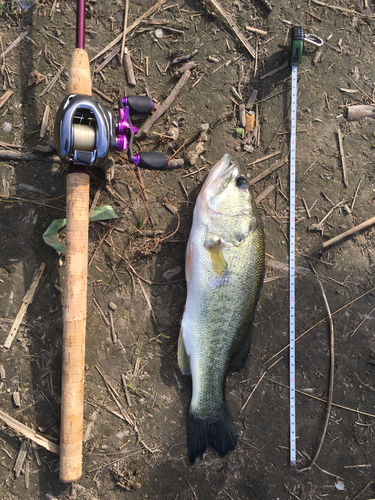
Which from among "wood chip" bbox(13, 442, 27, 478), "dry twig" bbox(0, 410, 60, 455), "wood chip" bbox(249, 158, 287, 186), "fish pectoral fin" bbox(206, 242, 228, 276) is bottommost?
"wood chip" bbox(13, 442, 27, 478)

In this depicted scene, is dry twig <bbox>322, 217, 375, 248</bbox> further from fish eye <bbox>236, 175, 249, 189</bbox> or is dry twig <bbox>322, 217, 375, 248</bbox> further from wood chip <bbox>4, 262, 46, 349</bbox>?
wood chip <bbox>4, 262, 46, 349</bbox>

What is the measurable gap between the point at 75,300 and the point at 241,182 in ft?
6.03

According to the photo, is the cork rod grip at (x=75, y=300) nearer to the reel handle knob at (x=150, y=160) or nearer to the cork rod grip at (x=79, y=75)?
the cork rod grip at (x=79, y=75)

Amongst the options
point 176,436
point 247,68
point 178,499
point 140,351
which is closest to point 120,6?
point 247,68

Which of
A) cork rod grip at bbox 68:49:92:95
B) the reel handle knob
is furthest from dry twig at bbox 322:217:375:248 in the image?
cork rod grip at bbox 68:49:92:95

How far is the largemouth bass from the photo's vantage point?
310 centimetres

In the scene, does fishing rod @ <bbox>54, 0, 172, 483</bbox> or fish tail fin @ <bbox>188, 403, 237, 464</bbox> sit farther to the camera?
fish tail fin @ <bbox>188, 403, 237, 464</bbox>

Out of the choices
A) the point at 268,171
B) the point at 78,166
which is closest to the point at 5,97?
the point at 78,166

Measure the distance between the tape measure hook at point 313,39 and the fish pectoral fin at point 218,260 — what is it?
2463 mm

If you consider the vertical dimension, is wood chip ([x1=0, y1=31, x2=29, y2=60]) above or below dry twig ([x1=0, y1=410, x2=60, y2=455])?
above

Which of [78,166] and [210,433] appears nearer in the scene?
[78,166]

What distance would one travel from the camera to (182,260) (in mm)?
3506

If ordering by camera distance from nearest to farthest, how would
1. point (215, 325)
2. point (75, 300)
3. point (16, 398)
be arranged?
1. point (75, 300)
2. point (215, 325)
3. point (16, 398)

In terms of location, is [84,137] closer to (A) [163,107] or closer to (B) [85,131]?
(B) [85,131]
